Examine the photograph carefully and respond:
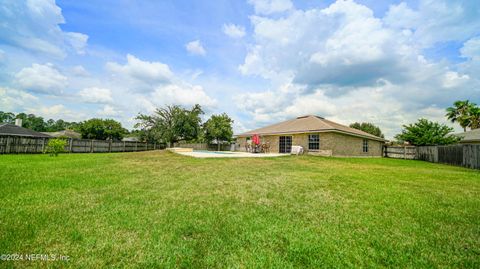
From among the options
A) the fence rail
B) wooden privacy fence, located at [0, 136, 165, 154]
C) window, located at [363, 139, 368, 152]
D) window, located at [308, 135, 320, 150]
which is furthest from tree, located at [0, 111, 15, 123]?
the fence rail

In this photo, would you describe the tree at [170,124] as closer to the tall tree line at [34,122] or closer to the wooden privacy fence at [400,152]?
the wooden privacy fence at [400,152]

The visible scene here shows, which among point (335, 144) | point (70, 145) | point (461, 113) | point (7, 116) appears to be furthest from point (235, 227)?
point (7, 116)

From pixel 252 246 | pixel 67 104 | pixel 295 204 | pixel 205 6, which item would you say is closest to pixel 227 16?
pixel 205 6

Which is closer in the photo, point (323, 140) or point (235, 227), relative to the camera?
point (235, 227)

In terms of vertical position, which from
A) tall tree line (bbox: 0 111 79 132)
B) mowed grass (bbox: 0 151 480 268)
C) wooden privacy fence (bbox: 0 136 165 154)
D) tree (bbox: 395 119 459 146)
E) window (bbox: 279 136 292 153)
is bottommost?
mowed grass (bbox: 0 151 480 268)

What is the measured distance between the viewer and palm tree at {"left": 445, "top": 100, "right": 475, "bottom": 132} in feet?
82.1

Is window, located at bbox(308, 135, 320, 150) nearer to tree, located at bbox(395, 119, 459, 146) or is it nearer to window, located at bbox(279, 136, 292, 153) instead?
window, located at bbox(279, 136, 292, 153)

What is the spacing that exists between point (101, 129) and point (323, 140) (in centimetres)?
3744

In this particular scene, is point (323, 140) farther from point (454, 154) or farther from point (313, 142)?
point (454, 154)

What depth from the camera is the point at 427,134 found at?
62.7ft

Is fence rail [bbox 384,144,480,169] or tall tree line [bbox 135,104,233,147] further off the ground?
tall tree line [bbox 135,104,233,147]

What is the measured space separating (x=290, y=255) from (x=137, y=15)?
12107 millimetres

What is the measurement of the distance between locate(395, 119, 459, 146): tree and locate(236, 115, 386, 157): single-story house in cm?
273

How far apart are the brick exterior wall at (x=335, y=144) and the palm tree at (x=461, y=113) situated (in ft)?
44.1
